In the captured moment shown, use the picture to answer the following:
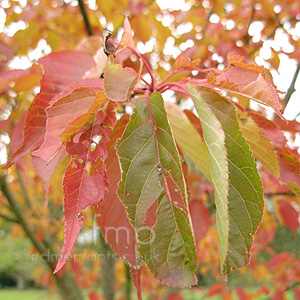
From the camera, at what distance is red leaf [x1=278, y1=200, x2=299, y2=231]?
159 cm

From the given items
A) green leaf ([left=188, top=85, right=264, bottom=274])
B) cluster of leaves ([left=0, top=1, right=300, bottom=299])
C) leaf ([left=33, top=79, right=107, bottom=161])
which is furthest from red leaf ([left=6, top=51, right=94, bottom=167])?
green leaf ([left=188, top=85, right=264, bottom=274])

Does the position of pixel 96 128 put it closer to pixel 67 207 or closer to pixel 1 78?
pixel 67 207

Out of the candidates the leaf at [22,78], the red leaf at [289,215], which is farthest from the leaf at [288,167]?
the red leaf at [289,215]

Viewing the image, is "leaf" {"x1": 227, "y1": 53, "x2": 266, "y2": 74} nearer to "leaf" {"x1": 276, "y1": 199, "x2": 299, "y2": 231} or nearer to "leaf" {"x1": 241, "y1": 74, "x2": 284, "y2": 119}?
"leaf" {"x1": 241, "y1": 74, "x2": 284, "y2": 119}

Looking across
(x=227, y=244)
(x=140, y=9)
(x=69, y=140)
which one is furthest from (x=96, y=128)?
(x=140, y=9)

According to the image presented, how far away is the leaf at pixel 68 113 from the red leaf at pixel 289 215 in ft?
4.41

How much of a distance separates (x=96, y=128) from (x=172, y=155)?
155 millimetres

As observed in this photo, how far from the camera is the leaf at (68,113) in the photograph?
48cm

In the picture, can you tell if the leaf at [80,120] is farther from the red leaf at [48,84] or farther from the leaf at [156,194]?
the red leaf at [48,84]

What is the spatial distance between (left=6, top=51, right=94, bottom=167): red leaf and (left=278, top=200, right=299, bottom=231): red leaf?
1.28 meters

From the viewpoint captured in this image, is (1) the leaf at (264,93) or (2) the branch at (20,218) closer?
(1) the leaf at (264,93)

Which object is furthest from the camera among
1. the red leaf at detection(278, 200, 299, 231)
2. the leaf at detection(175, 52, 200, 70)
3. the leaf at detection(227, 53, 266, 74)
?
the red leaf at detection(278, 200, 299, 231)

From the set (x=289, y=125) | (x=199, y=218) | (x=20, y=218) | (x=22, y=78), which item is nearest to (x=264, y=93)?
(x=289, y=125)

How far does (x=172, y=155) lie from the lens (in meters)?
0.47
